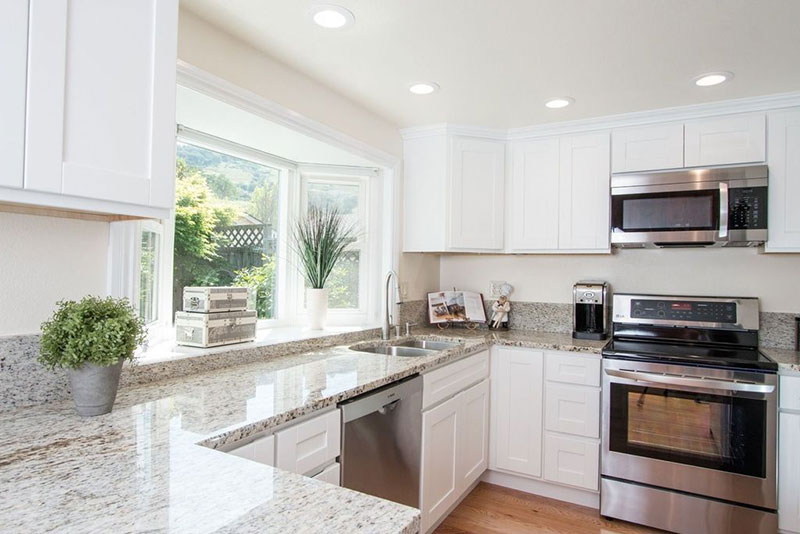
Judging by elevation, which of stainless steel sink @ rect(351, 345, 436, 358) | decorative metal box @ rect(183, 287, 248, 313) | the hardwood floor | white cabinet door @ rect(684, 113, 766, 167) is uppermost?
white cabinet door @ rect(684, 113, 766, 167)

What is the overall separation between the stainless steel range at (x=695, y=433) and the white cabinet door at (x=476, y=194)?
1.04 meters

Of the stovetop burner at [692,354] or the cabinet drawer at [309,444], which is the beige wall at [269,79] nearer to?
the cabinet drawer at [309,444]

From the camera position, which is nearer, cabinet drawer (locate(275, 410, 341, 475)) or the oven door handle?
cabinet drawer (locate(275, 410, 341, 475))

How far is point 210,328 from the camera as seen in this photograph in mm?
1926

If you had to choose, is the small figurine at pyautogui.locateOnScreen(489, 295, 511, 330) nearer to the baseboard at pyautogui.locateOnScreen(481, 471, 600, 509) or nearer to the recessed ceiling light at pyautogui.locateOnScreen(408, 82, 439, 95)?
the baseboard at pyautogui.locateOnScreen(481, 471, 600, 509)

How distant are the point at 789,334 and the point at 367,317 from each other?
246cm

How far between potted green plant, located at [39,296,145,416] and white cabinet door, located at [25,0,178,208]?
320 millimetres

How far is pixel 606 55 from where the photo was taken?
2.02 meters

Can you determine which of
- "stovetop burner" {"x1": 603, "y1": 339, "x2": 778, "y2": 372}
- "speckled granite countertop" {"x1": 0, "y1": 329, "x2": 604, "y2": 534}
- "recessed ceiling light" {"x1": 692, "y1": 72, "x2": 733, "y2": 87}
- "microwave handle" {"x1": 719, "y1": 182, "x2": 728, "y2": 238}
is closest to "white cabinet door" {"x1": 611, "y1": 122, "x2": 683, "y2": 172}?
"microwave handle" {"x1": 719, "y1": 182, "x2": 728, "y2": 238}

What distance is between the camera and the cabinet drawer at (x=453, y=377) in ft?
7.16

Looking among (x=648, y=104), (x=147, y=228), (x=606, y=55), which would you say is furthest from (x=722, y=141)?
(x=147, y=228)

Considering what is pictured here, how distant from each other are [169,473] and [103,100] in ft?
2.75

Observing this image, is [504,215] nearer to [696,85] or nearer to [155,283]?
[696,85]

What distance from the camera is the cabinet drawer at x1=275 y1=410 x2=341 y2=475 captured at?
1353mm
